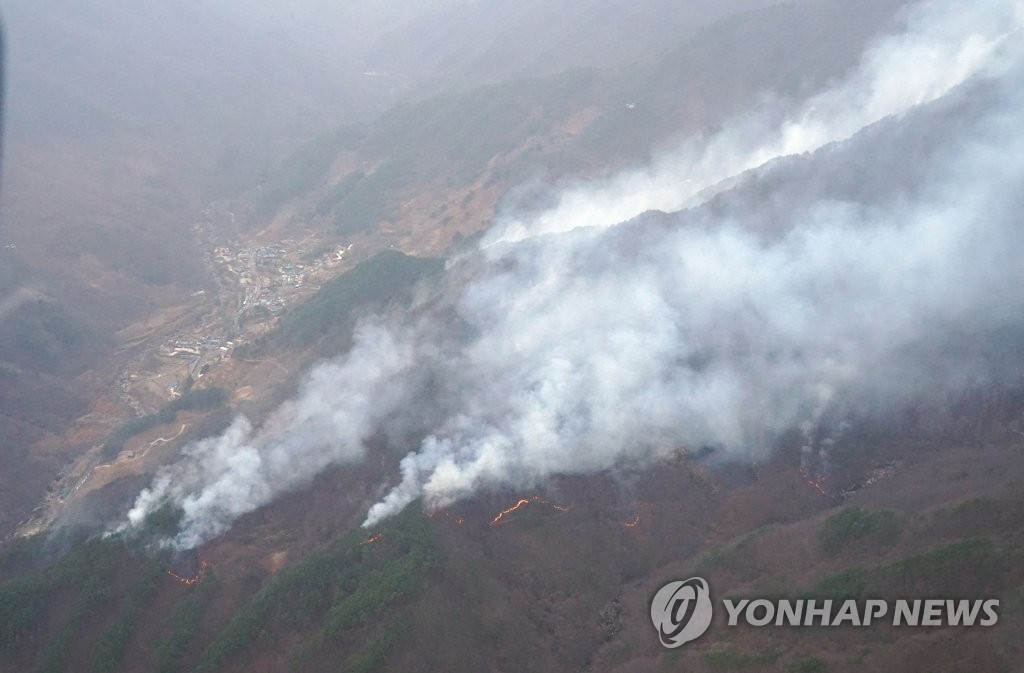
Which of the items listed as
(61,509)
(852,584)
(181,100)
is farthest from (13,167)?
(852,584)

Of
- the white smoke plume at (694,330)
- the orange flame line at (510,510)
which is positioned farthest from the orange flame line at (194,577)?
the orange flame line at (510,510)

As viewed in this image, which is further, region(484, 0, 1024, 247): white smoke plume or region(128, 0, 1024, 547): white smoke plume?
region(484, 0, 1024, 247): white smoke plume

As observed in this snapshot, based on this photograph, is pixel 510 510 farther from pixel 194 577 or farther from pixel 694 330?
pixel 694 330

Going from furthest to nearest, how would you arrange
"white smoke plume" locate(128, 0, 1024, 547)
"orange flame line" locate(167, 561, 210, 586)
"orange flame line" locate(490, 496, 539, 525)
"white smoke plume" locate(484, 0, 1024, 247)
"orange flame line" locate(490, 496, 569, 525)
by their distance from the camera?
"white smoke plume" locate(484, 0, 1024, 247) < "white smoke plume" locate(128, 0, 1024, 547) < "orange flame line" locate(490, 496, 569, 525) < "orange flame line" locate(490, 496, 539, 525) < "orange flame line" locate(167, 561, 210, 586)

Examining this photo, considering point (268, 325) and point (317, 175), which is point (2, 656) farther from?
point (317, 175)

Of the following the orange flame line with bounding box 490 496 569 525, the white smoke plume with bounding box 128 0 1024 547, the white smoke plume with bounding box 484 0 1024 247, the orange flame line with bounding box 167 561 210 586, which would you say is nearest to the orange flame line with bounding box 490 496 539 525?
the orange flame line with bounding box 490 496 569 525

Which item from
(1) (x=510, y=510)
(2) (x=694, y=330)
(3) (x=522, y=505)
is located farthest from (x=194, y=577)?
(2) (x=694, y=330)

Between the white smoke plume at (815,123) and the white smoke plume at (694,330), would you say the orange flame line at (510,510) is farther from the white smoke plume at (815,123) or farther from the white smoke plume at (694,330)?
the white smoke plume at (815,123)

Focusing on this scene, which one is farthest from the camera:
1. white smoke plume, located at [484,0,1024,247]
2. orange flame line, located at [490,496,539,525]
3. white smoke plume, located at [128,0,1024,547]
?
white smoke plume, located at [484,0,1024,247]

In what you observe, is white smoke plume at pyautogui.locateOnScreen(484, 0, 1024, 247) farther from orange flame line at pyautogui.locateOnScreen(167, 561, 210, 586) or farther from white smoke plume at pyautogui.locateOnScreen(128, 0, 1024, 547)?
orange flame line at pyautogui.locateOnScreen(167, 561, 210, 586)
